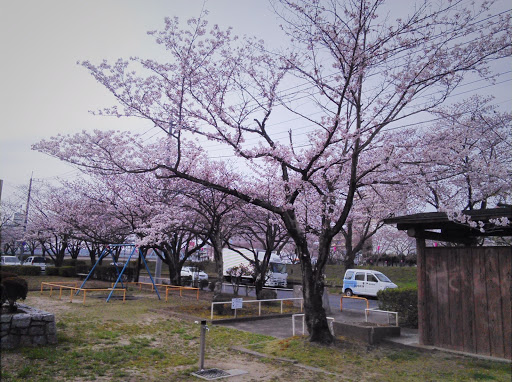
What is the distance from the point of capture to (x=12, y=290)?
794 cm

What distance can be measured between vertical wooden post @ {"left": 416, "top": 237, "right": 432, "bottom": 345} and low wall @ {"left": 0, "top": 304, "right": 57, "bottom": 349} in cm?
750

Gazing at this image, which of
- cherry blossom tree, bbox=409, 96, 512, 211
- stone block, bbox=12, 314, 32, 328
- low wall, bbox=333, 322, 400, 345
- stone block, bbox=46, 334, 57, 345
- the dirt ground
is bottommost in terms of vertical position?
the dirt ground

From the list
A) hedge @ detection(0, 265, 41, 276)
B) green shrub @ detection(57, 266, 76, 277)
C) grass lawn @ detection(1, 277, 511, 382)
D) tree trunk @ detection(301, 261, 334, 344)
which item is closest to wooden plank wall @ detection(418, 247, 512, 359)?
grass lawn @ detection(1, 277, 511, 382)

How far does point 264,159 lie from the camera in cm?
994

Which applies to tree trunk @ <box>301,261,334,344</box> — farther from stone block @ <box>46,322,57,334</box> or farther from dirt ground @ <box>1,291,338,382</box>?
stone block @ <box>46,322,57,334</box>

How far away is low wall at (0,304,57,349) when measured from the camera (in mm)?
7234

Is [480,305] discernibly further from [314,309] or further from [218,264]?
[218,264]

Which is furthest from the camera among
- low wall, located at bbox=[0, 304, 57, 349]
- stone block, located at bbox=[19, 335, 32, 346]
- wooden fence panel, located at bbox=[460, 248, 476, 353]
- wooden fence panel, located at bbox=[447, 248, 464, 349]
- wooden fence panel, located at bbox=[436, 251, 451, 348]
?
wooden fence panel, located at bbox=[436, 251, 451, 348]

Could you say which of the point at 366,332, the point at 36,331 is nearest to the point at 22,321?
the point at 36,331

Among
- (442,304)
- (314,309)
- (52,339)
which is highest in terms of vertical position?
(442,304)

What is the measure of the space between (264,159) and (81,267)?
81.2ft

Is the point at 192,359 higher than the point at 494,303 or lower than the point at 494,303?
lower

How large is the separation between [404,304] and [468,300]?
3425mm

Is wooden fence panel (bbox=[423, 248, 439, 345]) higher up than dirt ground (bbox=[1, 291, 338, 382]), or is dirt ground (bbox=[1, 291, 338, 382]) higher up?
wooden fence panel (bbox=[423, 248, 439, 345])
